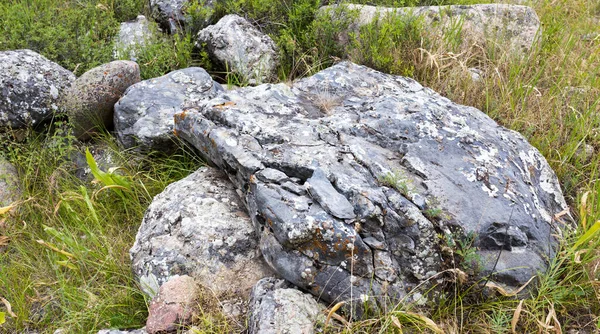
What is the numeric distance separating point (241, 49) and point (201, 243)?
2189 mm

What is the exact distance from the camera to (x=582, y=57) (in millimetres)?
4473

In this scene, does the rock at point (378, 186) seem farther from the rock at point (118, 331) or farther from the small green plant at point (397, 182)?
the rock at point (118, 331)

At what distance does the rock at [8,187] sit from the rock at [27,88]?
386 millimetres

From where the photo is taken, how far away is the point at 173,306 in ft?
8.37

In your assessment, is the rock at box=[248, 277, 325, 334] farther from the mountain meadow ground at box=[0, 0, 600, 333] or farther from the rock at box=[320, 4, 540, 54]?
the rock at box=[320, 4, 540, 54]

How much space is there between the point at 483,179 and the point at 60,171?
10.3 ft

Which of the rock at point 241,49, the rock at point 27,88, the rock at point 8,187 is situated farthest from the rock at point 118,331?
the rock at point 241,49

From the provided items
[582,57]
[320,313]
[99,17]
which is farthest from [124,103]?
[582,57]

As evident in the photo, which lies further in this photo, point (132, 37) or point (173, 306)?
point (132, 37)

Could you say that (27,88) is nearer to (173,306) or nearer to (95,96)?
(95,96)

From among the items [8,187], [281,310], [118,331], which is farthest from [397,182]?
[8,187]

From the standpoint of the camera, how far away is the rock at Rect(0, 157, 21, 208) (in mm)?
3869

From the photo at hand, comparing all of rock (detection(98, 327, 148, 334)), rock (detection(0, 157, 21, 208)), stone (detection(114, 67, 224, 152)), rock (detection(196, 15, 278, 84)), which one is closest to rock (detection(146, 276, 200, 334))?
rock (detection(98, 327, 148, 334))

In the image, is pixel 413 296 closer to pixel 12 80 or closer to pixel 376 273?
pixel 376 273
